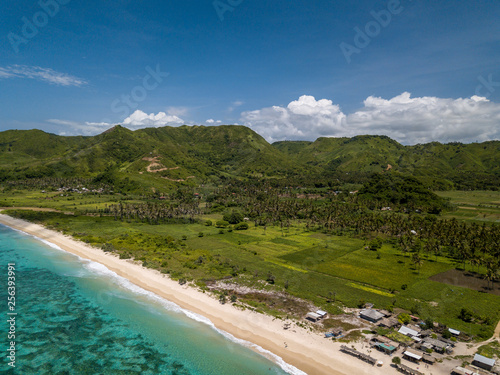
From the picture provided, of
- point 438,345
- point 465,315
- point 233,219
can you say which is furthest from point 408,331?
point 233,219

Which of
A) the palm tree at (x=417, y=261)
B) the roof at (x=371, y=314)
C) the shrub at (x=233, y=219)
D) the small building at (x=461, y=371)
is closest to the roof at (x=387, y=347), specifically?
the small building at (x=461, y=371)

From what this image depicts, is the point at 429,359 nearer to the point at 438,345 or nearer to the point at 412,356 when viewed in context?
the point at 412,356

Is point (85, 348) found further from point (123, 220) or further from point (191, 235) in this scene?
point (123, 220)

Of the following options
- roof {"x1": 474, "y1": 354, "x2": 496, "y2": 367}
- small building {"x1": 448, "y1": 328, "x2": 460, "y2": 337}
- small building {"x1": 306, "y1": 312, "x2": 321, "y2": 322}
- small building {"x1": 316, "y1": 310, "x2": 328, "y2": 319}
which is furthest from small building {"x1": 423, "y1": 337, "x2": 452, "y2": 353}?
small building {"x1": 306, "y1": 312, "x2": 321, "y2": 322}

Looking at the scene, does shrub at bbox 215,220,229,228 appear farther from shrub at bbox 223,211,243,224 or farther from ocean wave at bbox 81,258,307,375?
ocean wave at bbox 81,258,307,375

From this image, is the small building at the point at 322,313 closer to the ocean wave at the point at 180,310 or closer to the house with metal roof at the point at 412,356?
the ocean wave at the point at 180,310
